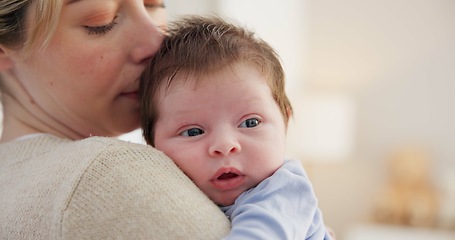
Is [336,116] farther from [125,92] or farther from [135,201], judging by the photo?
[135,201]

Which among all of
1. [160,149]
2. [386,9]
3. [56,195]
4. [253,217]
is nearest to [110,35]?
[160,149]

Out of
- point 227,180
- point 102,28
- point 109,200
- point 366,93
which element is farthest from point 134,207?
point 366,93

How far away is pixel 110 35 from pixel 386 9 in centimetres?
354

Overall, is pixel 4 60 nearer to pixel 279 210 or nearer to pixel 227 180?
pixel 227 180

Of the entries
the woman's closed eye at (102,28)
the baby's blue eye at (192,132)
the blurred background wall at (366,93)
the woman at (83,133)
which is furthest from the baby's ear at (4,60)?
the blurred background wall at (366,93)

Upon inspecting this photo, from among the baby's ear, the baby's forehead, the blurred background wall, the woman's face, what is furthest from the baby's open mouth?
the blurred background wall

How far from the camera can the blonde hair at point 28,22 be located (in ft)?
3.42

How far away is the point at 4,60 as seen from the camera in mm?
1176

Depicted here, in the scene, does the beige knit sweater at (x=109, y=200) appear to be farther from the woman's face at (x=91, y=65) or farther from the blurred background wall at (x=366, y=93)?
the blurred background wall at (x=366, y=93)

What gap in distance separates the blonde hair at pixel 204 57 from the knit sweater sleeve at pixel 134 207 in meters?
0.21

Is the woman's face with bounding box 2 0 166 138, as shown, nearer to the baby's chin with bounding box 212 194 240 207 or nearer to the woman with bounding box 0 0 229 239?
the woman with bounding box 0 0 229 239

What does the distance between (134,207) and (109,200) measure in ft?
0.13

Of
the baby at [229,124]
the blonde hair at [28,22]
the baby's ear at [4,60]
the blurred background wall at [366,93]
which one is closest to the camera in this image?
the baby at [229,124]

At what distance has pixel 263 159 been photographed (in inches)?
39.0
